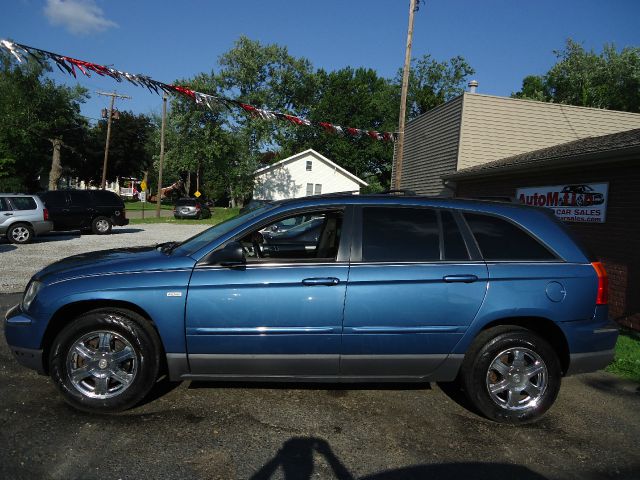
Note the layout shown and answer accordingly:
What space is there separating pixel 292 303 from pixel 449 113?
40.8ft

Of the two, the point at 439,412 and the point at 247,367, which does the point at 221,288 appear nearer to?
the point at 247,367

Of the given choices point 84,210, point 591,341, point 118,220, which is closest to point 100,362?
point 591,341

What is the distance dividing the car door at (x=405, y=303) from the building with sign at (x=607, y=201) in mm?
3206

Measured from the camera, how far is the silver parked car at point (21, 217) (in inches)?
516

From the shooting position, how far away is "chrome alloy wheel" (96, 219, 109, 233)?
16.8m

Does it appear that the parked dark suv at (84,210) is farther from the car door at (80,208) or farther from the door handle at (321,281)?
the door handle at (321,281)

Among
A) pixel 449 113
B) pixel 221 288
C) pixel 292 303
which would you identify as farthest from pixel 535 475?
pixel 449 113

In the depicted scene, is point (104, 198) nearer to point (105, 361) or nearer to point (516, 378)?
point (105, 361)

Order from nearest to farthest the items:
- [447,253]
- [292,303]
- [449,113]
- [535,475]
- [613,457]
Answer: [535,475] < [613,457] < [292,303] < [447,253] < [449,113]

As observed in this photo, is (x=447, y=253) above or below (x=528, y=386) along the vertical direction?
above

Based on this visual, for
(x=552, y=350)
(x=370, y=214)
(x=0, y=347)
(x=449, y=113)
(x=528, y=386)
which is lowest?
(x=0, y=347)

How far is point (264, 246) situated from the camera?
14.8 feet

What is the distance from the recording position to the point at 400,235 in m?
3.46

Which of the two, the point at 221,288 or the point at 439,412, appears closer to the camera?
the point at 221,288
